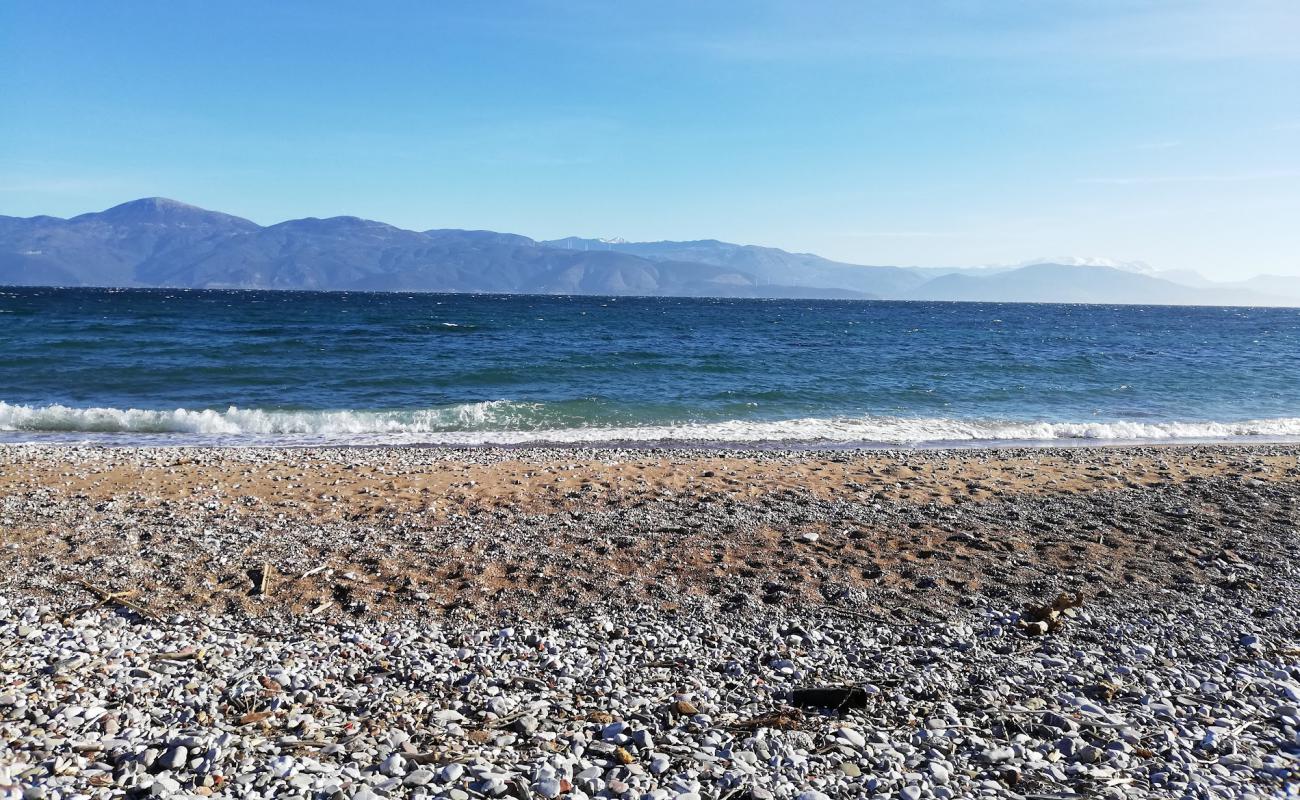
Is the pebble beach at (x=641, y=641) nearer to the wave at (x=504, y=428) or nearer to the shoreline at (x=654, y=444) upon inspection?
the shoreline at (x=654, y=444)

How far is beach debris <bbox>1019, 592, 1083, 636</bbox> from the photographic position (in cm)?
646

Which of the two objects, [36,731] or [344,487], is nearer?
[36,731]

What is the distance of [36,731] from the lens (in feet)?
15.2

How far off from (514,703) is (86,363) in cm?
2992

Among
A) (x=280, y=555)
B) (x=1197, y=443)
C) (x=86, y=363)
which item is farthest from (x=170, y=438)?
(x=1197, y=443)

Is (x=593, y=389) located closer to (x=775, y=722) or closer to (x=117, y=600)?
(x=117, y=600)

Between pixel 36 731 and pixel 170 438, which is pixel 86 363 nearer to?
pixel 170 438

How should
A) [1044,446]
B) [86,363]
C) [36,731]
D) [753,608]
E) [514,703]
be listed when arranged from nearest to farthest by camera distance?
[36,731], [514,703], [753,608], [1044,446], [86,363]

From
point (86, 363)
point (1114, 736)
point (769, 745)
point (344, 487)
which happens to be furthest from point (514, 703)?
point (86, 363)

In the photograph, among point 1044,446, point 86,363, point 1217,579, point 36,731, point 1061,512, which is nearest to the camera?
point 36,731

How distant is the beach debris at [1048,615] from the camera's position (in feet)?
21.2

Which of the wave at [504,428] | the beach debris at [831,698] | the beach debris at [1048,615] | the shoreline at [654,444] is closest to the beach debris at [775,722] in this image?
the beach debris at [831,698]

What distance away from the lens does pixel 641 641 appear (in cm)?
618

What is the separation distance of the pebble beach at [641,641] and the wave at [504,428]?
6971 millimetres
